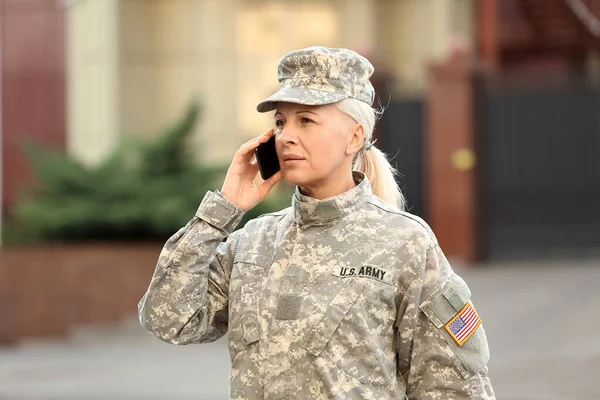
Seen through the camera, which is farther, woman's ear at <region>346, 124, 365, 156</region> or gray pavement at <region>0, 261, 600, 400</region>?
gray pavement at <region>0, 261, 600, 400</region>

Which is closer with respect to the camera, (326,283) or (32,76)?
(326,283)

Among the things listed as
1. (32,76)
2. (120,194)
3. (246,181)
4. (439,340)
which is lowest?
(120,194)

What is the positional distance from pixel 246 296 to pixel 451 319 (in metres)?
0.54

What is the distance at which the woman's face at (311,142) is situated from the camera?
3.23 metres

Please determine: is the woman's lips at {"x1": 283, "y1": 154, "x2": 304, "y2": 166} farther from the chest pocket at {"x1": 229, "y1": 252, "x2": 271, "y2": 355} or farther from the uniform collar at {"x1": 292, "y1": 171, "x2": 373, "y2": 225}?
the chest pocket at {"x1": 229, "y1": 252, "x2": 271, "y2": 355}

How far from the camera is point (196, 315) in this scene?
10.9 feet

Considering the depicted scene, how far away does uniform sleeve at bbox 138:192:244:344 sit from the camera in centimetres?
326

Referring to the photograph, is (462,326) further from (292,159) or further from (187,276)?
(187,276)

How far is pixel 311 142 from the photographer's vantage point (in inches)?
127

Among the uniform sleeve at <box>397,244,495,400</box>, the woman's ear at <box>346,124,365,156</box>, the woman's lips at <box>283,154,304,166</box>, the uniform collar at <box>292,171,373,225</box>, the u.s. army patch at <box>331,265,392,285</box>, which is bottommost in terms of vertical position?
the uniform sleeve at <box>397,244,495,400</box>

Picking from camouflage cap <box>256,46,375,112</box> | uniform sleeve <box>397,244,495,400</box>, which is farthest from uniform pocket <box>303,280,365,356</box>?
camouflage cap <box>256,46,375,112</box>

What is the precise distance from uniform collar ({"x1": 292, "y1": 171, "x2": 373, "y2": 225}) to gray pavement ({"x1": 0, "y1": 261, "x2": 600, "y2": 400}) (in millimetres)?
5544

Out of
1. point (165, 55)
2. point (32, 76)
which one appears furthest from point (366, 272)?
point (32, 76)

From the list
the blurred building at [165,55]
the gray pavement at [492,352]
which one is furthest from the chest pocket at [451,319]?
the blurred building at [165,55]
